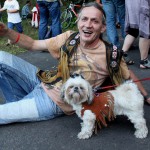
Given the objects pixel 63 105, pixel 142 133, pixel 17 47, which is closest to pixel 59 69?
pixel 63 105

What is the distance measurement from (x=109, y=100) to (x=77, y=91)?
1.09 ft

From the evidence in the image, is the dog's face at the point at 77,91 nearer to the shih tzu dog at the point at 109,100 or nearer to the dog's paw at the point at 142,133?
the shih tzu dog at the point at 109,100

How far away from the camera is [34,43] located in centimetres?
345

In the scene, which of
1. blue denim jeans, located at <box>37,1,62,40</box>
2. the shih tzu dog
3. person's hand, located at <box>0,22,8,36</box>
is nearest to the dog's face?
the shih tzu dog

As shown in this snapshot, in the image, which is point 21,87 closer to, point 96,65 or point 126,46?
point 96,65

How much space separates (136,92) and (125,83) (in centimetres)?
13

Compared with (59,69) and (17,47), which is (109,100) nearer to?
(59,69)

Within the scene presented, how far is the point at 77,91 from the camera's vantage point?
291cm

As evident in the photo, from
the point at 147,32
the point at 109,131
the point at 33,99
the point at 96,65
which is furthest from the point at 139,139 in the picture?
the point at 147,32

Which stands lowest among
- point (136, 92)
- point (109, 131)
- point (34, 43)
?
point (109, 131)

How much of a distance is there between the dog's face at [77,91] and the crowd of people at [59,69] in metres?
0.32

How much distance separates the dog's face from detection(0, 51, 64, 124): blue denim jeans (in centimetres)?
42

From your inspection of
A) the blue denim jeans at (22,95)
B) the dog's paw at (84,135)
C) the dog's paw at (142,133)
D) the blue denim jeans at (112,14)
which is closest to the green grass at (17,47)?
the blue denim jeans at (112,14)

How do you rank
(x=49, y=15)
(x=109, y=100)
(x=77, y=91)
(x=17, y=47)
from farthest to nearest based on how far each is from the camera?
(x=17, y=47) < (x=49, y=15) < (x=109, y=100) < (x=77, y=91)
